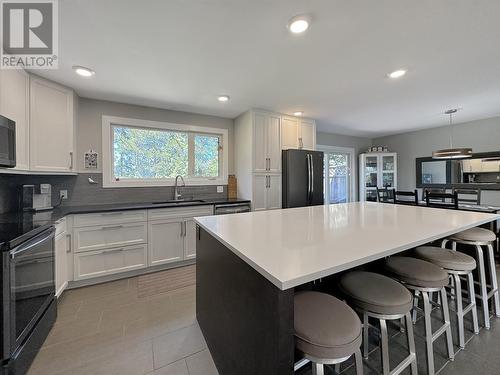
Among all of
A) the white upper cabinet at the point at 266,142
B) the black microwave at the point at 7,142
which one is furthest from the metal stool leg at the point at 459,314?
the black microwave at the point at 7,142

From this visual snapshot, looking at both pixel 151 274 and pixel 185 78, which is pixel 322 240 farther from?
pixel 151 274

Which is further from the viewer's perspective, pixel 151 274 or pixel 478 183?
pixel 478 183

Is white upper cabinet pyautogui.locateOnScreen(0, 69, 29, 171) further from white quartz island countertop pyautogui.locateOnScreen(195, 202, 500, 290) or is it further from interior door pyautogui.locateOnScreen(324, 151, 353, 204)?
interior door pyautogui.locateOnScreen(324, 151, 353, 204)

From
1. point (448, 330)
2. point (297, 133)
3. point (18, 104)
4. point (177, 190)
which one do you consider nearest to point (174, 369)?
point (448, 330)

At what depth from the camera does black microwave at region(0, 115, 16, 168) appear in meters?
1.60

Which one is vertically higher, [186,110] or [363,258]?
[186,110]

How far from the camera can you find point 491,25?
62.7 inches

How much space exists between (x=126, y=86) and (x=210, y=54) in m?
1.31

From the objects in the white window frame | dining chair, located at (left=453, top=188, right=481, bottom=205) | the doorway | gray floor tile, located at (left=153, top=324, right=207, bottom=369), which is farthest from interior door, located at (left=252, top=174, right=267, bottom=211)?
Answer: dining chair, located at (left=453, top=188, right=481, bottom=205)

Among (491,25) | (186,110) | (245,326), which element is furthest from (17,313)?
(491,25)

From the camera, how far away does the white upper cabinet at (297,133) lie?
12.3 feet

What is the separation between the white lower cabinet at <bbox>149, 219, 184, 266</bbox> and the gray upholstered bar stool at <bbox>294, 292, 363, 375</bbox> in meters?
2.37

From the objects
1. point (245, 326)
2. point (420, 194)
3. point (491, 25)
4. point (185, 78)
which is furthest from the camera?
point (420, 194)

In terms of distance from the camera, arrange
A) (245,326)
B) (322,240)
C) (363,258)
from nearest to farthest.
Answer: (363,258) → (245,326) → (322,240)
